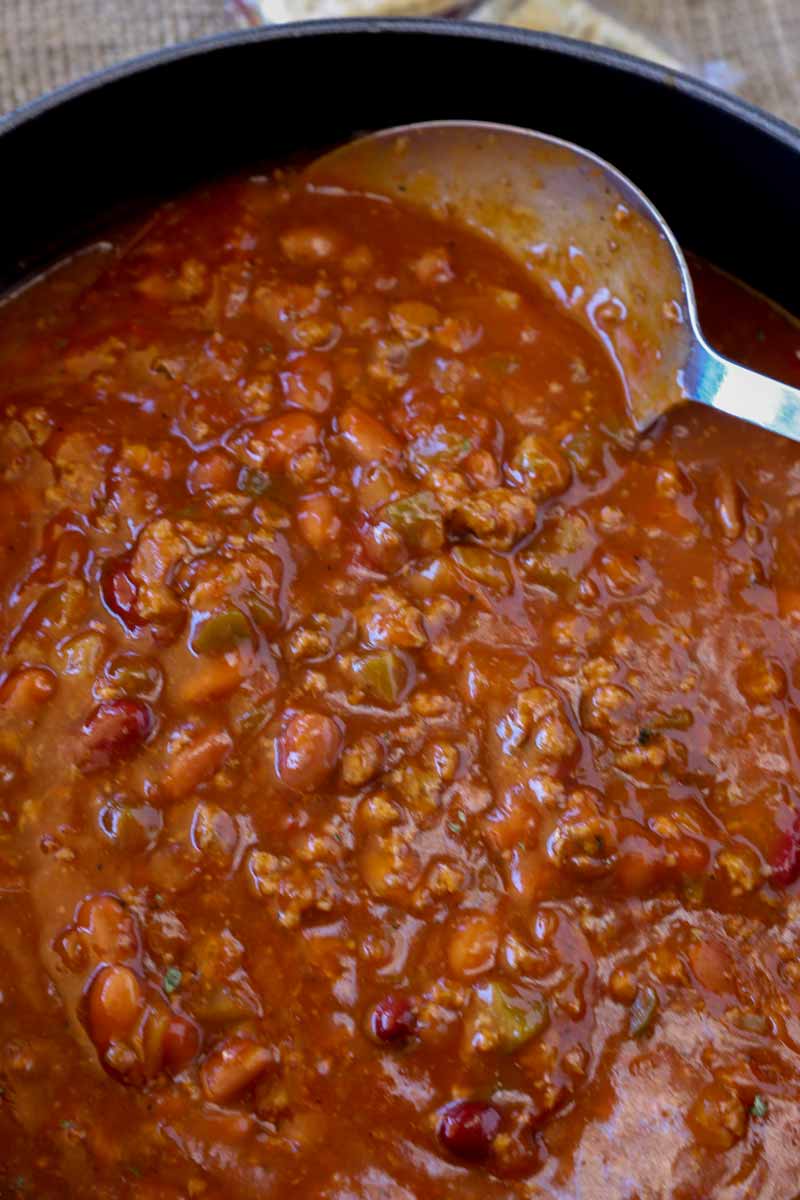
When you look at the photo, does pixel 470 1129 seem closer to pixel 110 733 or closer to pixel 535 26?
pixel 110 733

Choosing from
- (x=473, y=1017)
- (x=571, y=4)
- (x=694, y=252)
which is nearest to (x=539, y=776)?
(x=473, y=1017)

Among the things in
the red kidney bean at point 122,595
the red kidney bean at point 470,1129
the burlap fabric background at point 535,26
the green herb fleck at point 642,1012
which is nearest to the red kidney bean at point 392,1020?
the red kidney bean at point 470,1129

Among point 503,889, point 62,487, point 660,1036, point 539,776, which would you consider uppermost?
point 62,487

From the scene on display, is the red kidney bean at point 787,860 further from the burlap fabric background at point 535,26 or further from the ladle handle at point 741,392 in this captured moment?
the burlap fabric background at point 535,26

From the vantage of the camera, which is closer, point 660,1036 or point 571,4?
point 660,1036

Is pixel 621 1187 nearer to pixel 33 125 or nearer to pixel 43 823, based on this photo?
pixel 43 823

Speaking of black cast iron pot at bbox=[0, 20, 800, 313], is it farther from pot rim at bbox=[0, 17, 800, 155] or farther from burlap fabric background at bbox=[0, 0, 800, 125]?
burlap fabric background at bbox=[0, 0, 800, 125]

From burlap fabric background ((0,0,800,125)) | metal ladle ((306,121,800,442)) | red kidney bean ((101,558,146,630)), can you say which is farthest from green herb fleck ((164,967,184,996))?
burlap fabric background ((0,0,800,125))
